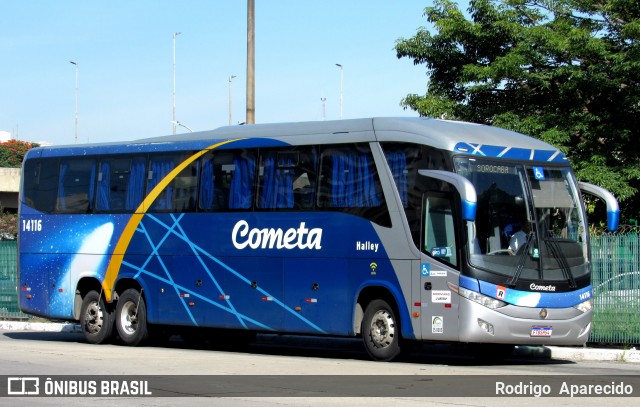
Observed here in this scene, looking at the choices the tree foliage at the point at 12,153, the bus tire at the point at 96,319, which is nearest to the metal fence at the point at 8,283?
the bus tire at the point at 96,319

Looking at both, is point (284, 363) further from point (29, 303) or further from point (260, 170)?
point (29, 303)

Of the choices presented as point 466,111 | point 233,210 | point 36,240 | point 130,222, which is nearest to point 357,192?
point 233,210

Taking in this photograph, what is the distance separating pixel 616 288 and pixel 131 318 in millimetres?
8971

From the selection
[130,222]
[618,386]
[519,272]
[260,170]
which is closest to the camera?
[618,386]

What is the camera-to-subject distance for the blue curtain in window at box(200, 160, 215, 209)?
19453 millimetres

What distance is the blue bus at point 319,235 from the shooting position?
15.8 m

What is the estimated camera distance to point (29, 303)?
22609mm

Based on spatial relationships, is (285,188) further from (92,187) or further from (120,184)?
(92,187)

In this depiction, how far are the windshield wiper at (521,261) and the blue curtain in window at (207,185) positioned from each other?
6058 mm

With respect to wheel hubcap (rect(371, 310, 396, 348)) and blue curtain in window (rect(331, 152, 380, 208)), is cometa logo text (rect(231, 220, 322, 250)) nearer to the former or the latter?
blue curtain in window (rect(331, 152, 380, 208))

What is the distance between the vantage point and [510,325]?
15.6 metres

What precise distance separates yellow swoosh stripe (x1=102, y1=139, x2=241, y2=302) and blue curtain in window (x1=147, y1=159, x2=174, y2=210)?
70 mm

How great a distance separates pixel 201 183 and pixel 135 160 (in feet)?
6.42

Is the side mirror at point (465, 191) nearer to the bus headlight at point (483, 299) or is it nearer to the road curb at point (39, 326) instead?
the bus headlight at point (483, 299)
